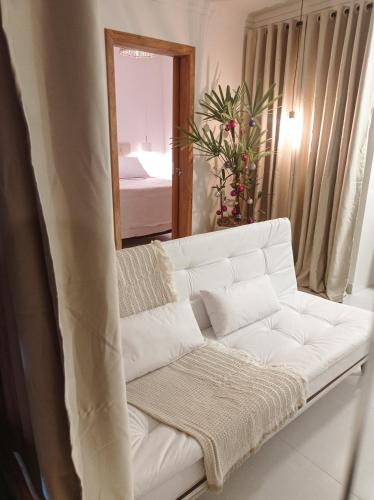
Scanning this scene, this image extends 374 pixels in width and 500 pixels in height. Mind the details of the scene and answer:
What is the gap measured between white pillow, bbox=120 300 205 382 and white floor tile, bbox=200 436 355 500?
0.55 m

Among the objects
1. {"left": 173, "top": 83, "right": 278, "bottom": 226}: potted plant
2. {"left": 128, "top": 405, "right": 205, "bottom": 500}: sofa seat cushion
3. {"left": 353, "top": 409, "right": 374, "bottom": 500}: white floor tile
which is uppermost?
{"left": 173, "top": 83, "right": 278, "bottom": 226}: potted plant

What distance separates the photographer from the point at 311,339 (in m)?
1.90

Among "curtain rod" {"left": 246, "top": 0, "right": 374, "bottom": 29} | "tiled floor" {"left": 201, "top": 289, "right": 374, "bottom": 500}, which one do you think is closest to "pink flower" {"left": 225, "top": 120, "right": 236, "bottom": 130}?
"curtain rod" {"left": 246, "top": 0, "right": 374, "bottom": 29}

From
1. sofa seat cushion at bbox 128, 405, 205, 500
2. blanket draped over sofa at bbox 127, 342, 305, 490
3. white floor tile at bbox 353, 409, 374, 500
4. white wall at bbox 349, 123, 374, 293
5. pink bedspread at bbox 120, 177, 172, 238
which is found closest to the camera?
white floor tile at bbox 353, 409, 374, 500

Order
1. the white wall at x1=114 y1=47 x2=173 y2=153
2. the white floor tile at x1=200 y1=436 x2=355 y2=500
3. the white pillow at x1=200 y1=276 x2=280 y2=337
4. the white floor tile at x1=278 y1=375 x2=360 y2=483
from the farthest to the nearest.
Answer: the white wall at x1=114 y1=47 x2=173 y2=153 < the white pillow at x1=200 y1=276 x2=280 y2=337 < the white floor tile at x1=278 y1=375 x2=360 y2=483 < the white floor tile at x1=200 y1=436 x2=355 y2=500

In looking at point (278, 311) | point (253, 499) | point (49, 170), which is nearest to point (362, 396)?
point (49, 170)

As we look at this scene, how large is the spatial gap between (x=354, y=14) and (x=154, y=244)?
2598mm

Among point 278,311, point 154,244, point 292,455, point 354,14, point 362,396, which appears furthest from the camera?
point 354,14

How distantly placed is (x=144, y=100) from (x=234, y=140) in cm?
307

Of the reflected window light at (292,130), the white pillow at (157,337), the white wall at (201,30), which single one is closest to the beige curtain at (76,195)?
the white pillow at (157,337)

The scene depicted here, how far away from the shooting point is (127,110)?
6.04 metres

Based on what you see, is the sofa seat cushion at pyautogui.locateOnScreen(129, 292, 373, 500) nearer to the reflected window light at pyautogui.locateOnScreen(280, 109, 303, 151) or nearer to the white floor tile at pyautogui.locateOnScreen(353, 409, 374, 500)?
the white floor tile at pyautogui.locateOnScreen(353, 409, 374, 500)

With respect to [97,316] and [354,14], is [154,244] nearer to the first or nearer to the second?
[97,316]

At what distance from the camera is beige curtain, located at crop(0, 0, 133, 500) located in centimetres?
54
